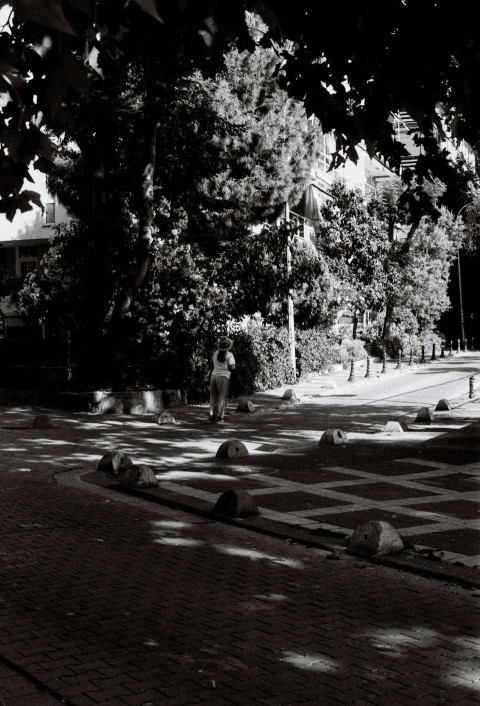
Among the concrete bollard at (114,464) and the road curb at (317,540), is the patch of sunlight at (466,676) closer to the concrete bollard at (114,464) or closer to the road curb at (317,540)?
the road curb at (317,540)

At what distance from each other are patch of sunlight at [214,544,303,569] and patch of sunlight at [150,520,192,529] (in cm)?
86

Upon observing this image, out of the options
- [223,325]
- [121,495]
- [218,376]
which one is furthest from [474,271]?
[121,495]

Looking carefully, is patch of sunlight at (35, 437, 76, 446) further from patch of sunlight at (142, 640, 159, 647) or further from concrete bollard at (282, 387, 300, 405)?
patch of sunlight at (142, 640, 159, 647)

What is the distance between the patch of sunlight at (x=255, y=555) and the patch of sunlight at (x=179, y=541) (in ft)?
0.67

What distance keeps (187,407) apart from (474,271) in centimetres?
5227

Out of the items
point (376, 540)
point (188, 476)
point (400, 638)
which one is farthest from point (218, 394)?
point (400, 638)

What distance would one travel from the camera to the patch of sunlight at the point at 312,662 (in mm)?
4965

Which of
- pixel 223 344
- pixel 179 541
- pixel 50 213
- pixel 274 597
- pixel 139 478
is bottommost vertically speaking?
pixel 274 597

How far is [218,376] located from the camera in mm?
18547

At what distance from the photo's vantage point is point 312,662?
505 cm

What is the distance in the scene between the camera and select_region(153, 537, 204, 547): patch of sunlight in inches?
316

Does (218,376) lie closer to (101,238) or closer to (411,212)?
(101,238)

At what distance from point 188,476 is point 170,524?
270 centimetres

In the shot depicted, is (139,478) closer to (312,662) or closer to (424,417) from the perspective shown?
(312,662)
